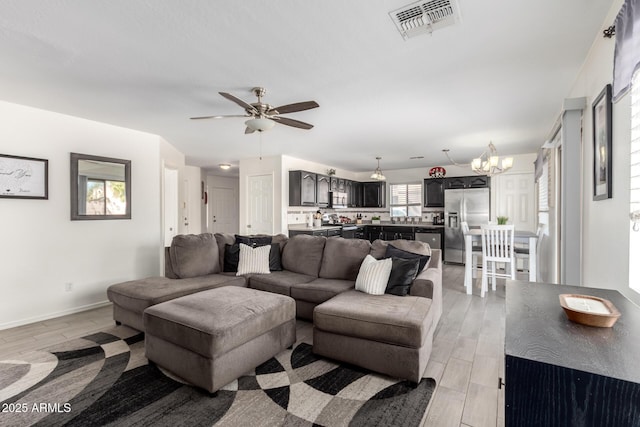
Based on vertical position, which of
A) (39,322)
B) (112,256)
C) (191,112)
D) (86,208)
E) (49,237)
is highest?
(191,112)

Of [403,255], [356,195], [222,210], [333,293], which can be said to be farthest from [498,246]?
[222,210]

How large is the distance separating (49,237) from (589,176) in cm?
541

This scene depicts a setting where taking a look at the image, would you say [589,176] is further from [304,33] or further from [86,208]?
[86,208]

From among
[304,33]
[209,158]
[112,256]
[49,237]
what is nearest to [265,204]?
[209,158]

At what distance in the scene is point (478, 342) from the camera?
8.84ft

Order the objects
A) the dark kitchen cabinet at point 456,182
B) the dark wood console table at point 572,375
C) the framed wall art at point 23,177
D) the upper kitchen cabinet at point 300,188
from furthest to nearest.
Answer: the dark kitchen cabinet at point 456,182 < the upper kitchen cabinet at point 300,188 < the framed wall art at point 23,177 < the dark wood console table at point 572,375

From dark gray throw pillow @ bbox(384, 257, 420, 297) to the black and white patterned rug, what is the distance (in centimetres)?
77

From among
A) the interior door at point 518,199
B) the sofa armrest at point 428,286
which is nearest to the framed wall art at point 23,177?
the sofa armrest at point 428,286

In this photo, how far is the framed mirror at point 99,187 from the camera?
363 centimetres

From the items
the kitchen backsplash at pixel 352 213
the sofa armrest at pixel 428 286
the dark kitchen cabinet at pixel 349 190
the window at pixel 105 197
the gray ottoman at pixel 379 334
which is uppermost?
the dark kitchen cabinet at pixel 349 190

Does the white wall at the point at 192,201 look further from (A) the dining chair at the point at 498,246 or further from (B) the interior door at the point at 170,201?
(A) the dining chair at the point at 498,246

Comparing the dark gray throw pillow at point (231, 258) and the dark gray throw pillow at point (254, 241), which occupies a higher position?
the dark gray throw pillow at point (254, 241)

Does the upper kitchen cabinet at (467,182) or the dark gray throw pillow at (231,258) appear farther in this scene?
the upper kitchen cabinet at (467,182)

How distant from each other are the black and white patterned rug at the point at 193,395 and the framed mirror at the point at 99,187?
1888 millimetres
